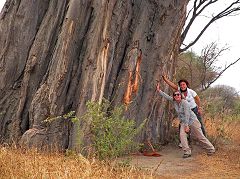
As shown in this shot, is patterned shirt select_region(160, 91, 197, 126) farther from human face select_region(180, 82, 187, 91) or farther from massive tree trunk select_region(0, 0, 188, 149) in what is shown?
massive tree trunk select_region(0, 0, 188, 149)

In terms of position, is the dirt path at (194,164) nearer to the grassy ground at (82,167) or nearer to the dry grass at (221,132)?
the grassy ground at (82,167)

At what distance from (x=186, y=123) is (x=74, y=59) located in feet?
8.33

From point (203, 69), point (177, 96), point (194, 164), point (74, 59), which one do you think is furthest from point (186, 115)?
point (203, 69)

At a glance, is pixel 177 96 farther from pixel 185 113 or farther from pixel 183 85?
pixel 183 85

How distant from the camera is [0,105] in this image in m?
7.82

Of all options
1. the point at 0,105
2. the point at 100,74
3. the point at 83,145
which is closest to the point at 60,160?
the point at 83,145

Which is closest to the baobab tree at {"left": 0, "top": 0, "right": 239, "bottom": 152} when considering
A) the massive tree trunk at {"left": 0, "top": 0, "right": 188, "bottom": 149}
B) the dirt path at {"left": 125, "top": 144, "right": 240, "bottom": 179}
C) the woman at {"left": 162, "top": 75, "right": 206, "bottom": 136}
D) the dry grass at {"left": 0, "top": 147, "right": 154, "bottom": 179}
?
the massive tree trunk at {"left": 0, "top": 0, "right": 188, "bottom": 149}

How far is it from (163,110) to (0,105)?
148 inches

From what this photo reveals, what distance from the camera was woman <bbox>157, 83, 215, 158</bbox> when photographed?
8.36 meters

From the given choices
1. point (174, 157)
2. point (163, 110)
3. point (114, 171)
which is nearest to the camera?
point (114, 171)

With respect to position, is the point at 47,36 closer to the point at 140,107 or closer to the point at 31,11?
the point at 31,11

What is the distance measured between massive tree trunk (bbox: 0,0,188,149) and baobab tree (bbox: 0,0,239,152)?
0.06 ft

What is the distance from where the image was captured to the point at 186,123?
332 inches

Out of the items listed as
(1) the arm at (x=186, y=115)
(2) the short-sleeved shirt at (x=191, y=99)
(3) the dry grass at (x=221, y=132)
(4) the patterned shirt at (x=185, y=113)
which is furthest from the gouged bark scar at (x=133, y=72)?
(3) the dry grass at (x=221, y=132)
